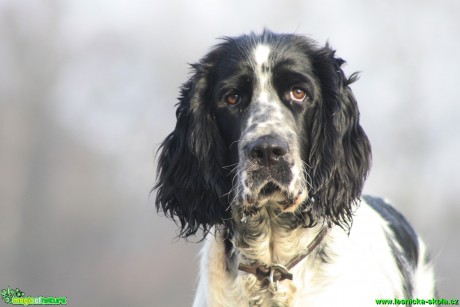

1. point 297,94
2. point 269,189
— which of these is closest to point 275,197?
point 269,189

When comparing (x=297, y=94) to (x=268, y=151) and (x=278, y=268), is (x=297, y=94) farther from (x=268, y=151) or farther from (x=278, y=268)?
(x=278, y=268)

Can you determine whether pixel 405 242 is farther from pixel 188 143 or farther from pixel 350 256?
pixel 188 143

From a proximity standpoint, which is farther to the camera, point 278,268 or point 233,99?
point 233,99

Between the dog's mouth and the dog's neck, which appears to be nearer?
the dog's mouth

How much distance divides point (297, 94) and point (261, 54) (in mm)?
351

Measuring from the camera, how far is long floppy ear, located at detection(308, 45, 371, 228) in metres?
5.54

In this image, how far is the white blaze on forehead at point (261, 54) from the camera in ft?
18.4

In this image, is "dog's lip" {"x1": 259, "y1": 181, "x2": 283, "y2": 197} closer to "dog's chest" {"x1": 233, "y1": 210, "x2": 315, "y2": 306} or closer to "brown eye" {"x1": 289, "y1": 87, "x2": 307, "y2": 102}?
"dog's chest" {"x1": 233, "y1": 210, "x2": 315, "y2": 306}

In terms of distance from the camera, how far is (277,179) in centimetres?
508

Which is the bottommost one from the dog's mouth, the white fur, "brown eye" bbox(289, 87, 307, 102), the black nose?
the white fur

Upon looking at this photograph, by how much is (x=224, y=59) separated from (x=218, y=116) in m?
0.39

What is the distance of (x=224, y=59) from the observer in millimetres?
5816

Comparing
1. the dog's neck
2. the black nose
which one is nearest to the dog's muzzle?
the black nose

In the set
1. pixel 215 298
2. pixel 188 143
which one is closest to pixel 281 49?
pixel 188 143
